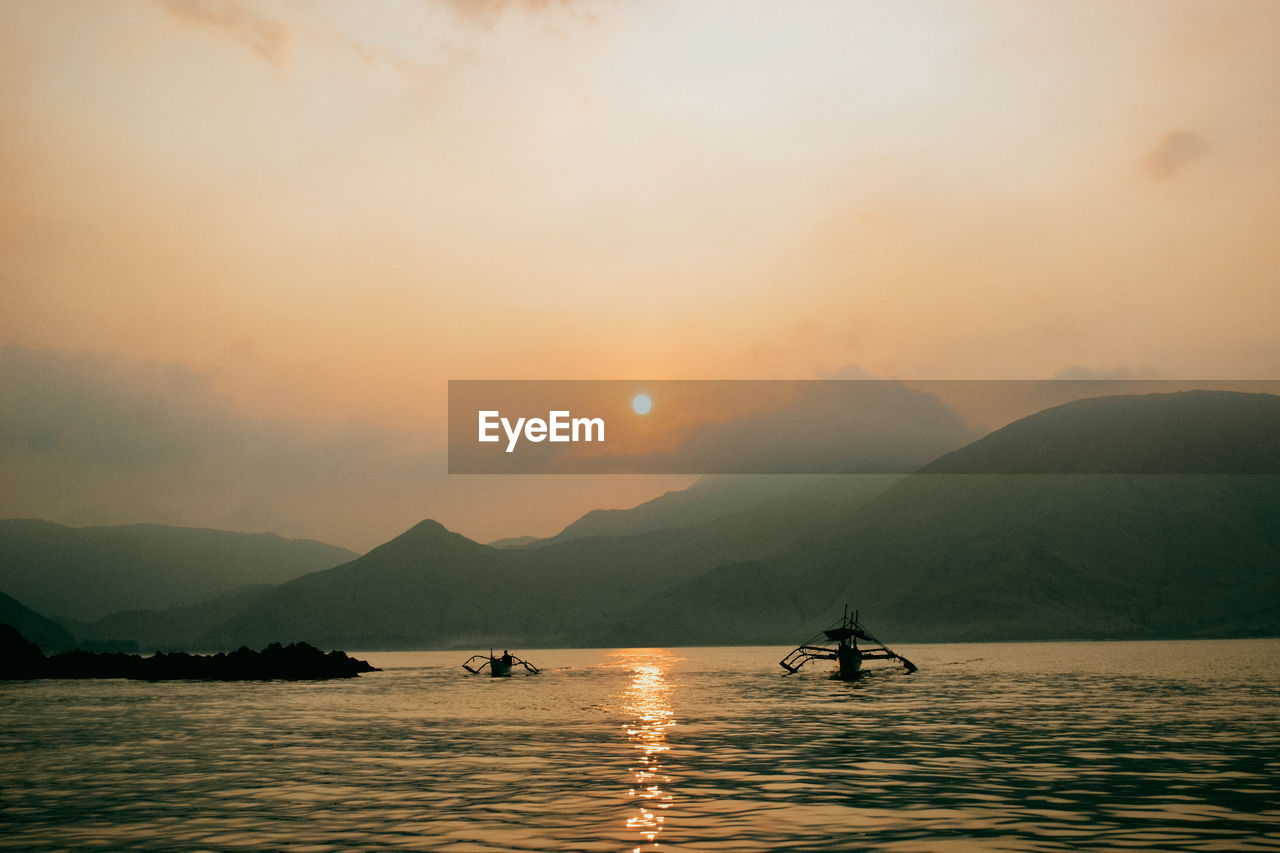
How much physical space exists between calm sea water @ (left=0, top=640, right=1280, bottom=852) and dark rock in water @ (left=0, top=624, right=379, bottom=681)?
69247 millimetres

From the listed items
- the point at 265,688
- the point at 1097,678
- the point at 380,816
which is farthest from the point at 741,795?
the point at 265,688

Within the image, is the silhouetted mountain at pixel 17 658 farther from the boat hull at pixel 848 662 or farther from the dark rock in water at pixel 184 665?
the boat hull at pixel 848 662

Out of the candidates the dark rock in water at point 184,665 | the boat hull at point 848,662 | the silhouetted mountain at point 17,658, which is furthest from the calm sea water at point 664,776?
the silhouetted mountain at point 17,658

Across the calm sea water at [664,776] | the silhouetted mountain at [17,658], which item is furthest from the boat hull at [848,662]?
the silhouetted mountain at [17,658]

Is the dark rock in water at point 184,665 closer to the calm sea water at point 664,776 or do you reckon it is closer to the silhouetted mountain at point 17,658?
the silhouetted mountain at point 17,658

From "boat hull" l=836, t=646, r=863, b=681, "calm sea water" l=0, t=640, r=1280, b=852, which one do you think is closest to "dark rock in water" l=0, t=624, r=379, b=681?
"boat hull" l=836, t=646, r=863, b=681

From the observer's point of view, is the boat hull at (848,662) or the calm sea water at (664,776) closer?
the calm sea water at (664,776)

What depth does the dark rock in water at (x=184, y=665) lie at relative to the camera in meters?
146

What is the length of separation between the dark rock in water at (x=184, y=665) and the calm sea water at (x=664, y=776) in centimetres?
6925

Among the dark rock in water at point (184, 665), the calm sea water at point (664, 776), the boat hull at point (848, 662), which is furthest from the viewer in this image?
the dark rock in water at point (184, 665)

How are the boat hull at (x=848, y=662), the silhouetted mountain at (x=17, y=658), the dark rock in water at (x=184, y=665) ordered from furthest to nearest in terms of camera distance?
the silhouetted mountain at (x=17, y=658) < the dark rock in water at (x=184, y=665) < the boat hull at (x=848, y=662)

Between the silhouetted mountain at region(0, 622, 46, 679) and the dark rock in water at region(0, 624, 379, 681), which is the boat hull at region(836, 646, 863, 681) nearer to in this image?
→ the dark rock in water at region(0, 624, 379, 681)

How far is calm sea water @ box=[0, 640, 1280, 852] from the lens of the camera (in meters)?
26.0

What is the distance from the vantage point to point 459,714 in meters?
71.8
